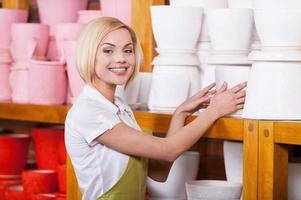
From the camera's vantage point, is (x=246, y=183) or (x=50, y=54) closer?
(x=246, y=183)

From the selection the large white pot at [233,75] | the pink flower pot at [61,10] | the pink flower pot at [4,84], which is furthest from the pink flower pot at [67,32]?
the large white pot at [233,75]

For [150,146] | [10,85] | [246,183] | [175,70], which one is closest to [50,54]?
[10,85]

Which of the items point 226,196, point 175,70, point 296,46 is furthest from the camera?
point 175,70

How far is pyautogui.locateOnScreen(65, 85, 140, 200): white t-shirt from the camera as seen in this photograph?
1796mm

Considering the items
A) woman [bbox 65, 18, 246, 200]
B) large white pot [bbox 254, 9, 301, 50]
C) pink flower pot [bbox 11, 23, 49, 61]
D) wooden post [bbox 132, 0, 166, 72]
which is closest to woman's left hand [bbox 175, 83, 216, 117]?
woman [bbox 65, 18, 246, 200]

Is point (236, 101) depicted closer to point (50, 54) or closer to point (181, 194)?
point (181, 194)

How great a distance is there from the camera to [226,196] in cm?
184

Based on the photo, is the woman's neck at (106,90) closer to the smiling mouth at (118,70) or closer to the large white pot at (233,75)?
the smiling mouth at (118,70)

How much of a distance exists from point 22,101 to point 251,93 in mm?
934

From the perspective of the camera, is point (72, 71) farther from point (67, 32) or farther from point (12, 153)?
point (12, 153)

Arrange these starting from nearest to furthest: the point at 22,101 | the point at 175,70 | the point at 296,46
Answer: the point at 296,46 < the point at 175,70 < the point at 22,101

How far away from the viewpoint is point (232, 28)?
6.14 ft

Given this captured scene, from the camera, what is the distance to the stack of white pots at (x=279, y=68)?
5.60 ft

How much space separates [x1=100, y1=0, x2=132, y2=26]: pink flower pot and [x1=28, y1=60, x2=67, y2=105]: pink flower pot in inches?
8.6
